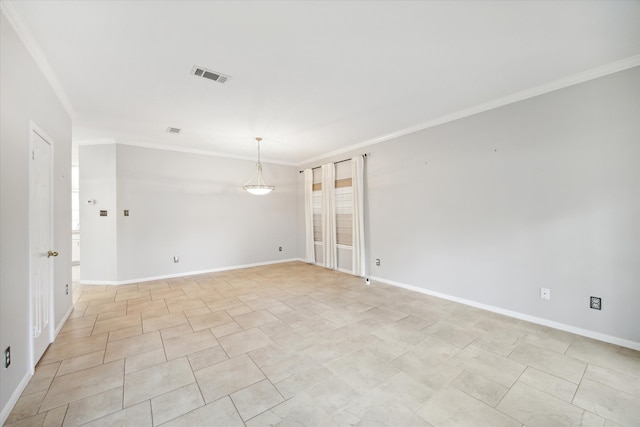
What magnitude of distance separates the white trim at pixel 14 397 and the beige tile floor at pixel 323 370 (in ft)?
0.10

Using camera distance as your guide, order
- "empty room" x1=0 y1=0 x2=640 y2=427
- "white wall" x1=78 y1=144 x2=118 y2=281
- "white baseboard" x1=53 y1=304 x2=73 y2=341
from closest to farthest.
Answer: "empty room" x1=0 y1=0 x2=640 y2=427, "white baseboard" x1=53 y1=304 x2=73 y2=341, "white wall" x1=78 y1=144 x2=118 y2=281

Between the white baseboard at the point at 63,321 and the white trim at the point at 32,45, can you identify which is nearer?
the white trim at the point at 32,45

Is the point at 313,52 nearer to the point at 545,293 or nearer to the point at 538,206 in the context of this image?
the point at 538,206

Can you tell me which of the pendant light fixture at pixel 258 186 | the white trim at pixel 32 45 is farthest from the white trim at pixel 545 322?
the white trim at pixel 32 45

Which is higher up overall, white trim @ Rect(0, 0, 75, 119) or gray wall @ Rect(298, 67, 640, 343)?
white trim @ Rect(0, 0, 75, 119)

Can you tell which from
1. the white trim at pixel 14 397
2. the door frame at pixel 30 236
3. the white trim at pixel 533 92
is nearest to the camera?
the white trim at pixel 14 397

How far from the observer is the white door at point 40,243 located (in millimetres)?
2174

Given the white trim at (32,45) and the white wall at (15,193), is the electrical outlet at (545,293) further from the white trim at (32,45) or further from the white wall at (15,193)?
the white trim at (32,45)

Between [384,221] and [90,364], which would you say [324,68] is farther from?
[90,364]

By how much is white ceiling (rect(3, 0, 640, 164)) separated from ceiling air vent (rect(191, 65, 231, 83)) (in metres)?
0.07

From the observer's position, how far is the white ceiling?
1819mm

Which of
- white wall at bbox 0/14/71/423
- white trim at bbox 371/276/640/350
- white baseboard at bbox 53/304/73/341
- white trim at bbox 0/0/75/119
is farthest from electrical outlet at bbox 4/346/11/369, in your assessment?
white trim at bbox 371/276/640/350

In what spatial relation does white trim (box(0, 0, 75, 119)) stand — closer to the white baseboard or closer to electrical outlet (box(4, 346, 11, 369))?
electrical outlet (box(4, 346, 11, 369))

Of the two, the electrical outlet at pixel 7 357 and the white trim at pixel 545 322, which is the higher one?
the electrical outlet at pixel 7 357
